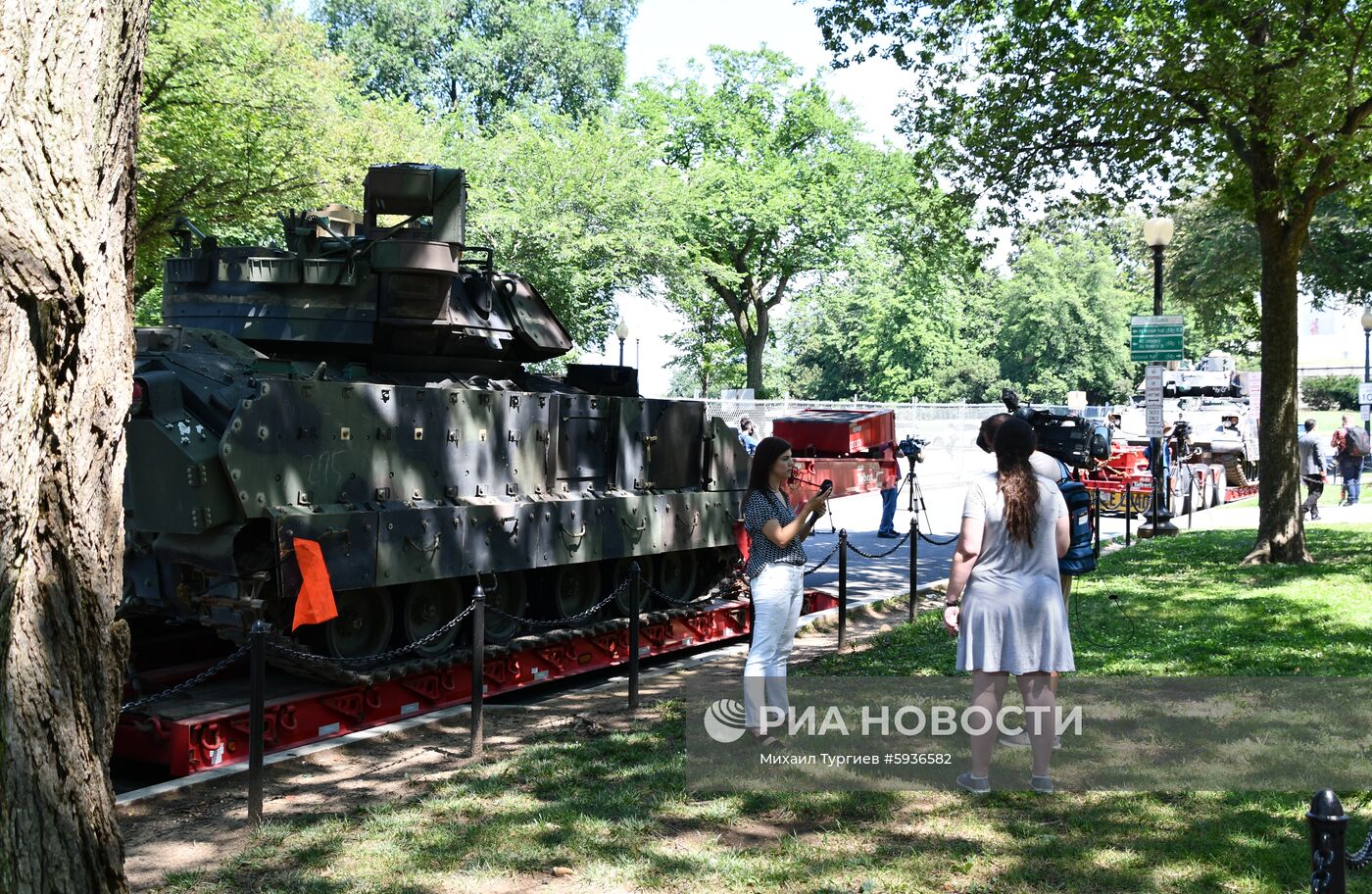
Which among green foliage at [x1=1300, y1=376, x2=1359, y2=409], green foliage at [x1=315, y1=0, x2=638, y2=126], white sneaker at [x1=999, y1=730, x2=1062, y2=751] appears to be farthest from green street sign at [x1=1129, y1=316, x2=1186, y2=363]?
green foliage at [x1=1300, y1=376, x2=1359, y2=409]

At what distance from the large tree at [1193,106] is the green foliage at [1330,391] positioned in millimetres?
56362

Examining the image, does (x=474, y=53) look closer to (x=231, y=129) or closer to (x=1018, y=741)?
(x=231, y=129)

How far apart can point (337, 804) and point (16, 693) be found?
12.0 ft

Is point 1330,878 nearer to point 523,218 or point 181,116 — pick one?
point 181,116

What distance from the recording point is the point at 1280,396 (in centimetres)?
1576

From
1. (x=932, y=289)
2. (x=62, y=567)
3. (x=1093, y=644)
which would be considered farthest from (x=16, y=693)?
(x=932, y=289)

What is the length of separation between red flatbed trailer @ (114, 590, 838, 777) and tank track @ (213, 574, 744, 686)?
0.02m

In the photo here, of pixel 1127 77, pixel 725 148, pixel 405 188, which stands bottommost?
pixel 405 188

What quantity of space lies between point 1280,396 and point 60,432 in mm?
14979

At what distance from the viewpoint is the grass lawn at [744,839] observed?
5555 mm

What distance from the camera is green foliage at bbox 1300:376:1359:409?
222 feet

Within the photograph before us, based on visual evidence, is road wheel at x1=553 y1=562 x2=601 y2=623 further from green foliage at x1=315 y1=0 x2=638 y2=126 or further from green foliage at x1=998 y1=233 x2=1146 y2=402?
green foliage at x1=998 y1=233 x2=1146 y2=402

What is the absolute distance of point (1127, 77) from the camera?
1527 cm

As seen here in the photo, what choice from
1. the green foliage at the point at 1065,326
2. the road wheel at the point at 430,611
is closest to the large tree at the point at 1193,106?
the road wheel at the point at 430,611
